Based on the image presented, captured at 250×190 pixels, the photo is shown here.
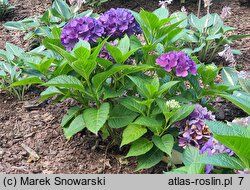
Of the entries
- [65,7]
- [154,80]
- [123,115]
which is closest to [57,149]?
[123,115]

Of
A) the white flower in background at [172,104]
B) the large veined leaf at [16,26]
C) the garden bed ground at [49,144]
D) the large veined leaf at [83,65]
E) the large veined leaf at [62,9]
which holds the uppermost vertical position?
the large veined leaf at [83,65]

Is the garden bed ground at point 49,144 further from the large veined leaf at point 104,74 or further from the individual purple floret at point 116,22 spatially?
the individual purple floret at point 116,22

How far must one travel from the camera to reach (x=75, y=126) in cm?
256

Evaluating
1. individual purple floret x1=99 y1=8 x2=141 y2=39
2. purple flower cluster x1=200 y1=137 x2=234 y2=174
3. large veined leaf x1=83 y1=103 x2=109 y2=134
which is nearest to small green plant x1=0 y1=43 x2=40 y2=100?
individual purple floret x1=99 y1=8 x2=141 y2=39

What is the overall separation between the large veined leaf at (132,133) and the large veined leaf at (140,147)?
0.09m

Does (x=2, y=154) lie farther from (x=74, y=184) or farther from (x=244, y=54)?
(x=244, y=54)

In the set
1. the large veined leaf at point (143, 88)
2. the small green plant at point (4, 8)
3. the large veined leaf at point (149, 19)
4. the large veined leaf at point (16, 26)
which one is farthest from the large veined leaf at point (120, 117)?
the small green plant at point (4, 8)

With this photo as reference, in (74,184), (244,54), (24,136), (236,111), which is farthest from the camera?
(244,54)

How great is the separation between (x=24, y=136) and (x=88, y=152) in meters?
0.46

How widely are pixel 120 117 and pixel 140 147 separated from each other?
21 centimetres

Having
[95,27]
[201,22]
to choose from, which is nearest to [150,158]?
[95,27]

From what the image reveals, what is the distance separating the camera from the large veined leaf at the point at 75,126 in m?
2.53

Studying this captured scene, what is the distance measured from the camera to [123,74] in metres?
2.59

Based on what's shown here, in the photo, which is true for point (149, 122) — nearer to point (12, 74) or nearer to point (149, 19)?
point (149, 19)
